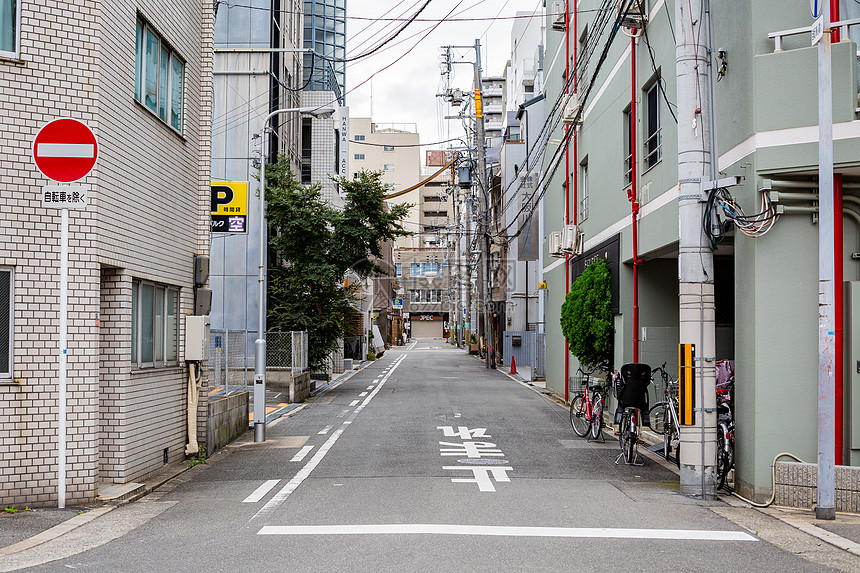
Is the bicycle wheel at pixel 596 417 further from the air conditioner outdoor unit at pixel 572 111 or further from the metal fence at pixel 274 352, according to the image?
the metal fence at pixel 274 352

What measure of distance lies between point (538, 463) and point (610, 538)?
15.8 ft

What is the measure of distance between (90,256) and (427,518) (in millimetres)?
4623

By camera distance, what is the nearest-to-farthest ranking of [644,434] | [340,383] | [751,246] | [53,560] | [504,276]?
[53,560] → [751,246] → [644,434] → [340,383] → [504,276]

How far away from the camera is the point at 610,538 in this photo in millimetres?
7172

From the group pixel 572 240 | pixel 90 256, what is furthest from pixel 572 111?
pixel 90 256

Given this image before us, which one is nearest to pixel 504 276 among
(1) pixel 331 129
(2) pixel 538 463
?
(1) pixel 331 129

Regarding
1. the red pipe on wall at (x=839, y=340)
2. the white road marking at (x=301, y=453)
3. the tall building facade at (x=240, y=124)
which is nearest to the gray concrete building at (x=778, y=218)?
the red pipe on wall at (x=839, y=340)

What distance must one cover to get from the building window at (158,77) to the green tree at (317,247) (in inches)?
549

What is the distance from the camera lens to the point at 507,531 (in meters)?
7.37

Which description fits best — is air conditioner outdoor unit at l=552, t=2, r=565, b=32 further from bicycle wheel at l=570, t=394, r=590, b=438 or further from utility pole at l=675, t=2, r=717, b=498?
utility pole at l=675, t=2, r=717, b=498

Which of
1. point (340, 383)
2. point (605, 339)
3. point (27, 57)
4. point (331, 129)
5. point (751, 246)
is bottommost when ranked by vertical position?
point (340, 383)

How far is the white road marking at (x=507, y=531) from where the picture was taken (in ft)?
23.8

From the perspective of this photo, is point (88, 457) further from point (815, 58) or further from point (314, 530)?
point (815, 58)

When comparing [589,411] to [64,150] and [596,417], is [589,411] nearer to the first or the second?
[596,417]
